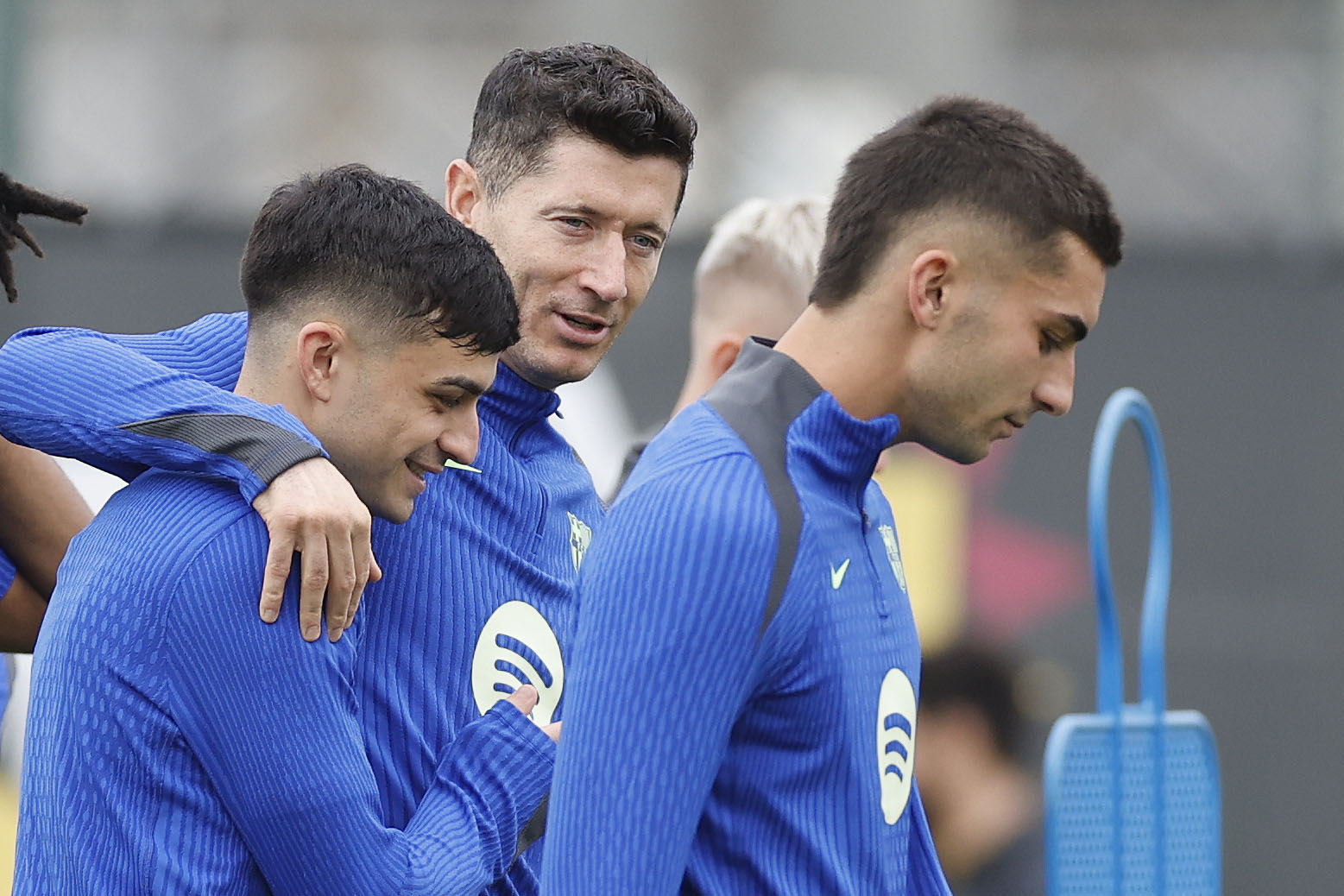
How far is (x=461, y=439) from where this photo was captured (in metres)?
1.79

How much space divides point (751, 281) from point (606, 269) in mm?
1048

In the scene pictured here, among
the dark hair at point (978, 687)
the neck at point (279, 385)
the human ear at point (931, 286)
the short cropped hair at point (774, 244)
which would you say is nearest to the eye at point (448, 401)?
the neck at point (279, 385)

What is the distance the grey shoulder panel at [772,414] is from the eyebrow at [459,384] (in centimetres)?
25

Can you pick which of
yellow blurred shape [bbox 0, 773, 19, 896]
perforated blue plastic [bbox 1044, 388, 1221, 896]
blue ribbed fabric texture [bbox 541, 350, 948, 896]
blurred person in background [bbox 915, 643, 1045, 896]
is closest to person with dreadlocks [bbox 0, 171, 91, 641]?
blue ribbed fabric texture [bbox 541, 350, 948, 896]

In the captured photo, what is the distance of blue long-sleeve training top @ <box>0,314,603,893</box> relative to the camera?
1721 millimetres

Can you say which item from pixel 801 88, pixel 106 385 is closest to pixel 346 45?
pixel 801 88

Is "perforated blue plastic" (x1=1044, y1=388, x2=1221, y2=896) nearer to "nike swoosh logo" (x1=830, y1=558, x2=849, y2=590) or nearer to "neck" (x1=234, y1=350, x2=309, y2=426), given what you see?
"nike swoosh logo" (x1=830, y1=558, x2=849, y2=590)

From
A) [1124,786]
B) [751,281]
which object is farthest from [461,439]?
[751,281]

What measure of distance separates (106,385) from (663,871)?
0.78m

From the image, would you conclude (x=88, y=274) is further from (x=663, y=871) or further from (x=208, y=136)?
(x=663, y=871)

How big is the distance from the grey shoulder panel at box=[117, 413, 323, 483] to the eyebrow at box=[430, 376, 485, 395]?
147mm

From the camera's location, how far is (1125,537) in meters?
5.44

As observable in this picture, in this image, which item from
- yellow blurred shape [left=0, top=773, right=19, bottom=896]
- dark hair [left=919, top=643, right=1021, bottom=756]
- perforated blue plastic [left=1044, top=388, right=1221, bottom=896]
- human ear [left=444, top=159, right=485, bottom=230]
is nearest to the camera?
human ear [left=444, top=159, right=485, bottom=230]

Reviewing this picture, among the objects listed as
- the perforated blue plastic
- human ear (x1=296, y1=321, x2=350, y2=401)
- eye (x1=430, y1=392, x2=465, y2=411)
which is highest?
human ear (x1=296, y1=321, x2=350, y2=401)
